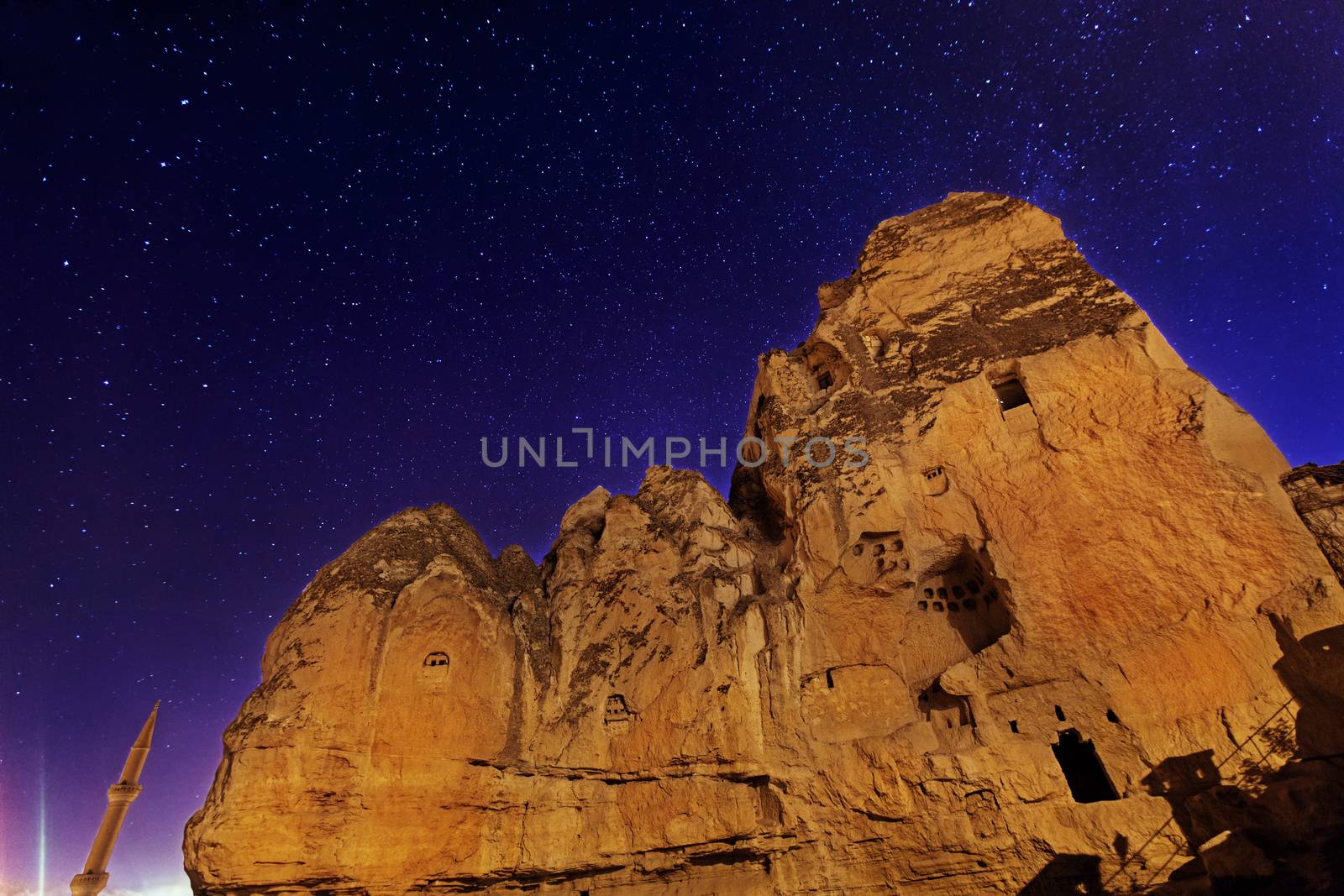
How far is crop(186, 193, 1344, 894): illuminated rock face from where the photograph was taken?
10.8 metres

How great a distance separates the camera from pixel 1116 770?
11.2 m

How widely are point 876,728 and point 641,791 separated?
507 centimetres

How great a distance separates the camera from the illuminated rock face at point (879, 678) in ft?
35.5

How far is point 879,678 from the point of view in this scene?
1412 cm

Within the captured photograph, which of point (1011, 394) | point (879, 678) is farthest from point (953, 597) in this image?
point (1011, 394)

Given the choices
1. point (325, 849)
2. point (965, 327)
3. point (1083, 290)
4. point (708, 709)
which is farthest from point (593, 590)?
point (1083, 290)

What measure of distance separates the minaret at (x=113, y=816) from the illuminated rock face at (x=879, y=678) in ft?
70.8

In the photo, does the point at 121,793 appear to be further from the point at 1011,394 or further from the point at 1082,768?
the point at 1011,394

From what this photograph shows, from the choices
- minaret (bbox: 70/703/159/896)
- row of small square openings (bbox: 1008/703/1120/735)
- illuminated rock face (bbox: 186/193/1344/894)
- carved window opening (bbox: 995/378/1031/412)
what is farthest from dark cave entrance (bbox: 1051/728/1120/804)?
minaret (bbox: 70/703/159/896)

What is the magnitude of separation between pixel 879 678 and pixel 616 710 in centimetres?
586

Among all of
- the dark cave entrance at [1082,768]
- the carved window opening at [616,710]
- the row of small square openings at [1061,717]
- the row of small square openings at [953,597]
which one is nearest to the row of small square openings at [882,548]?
the row of small square openings at [953,597]

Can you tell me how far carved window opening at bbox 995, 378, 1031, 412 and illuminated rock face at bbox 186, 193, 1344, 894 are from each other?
114mm

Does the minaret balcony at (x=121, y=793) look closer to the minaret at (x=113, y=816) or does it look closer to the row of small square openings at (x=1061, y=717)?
the minaret at (x=113, y=816)

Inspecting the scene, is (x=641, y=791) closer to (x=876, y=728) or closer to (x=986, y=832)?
(x=876, y=728)
